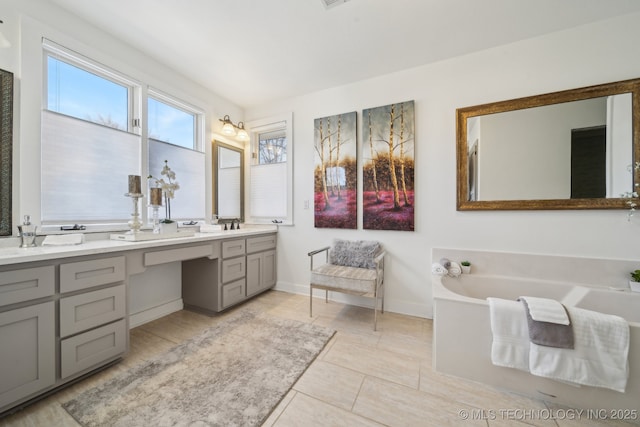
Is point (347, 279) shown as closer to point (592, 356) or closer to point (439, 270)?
point (439, 270)

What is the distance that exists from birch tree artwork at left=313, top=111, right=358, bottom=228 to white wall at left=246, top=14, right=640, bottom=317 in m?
0.12

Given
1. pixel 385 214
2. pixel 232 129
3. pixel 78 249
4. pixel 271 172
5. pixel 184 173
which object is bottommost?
pixel 78 249

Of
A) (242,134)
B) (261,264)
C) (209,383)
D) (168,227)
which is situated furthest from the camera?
(242,134)

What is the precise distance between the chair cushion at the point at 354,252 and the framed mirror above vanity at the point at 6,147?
2.67 m

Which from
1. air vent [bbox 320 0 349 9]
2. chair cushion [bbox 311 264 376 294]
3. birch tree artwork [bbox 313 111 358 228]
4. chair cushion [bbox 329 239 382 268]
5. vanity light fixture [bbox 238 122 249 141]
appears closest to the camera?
air vent [bbox 320 0 349 9]

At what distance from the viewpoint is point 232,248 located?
2549 mm

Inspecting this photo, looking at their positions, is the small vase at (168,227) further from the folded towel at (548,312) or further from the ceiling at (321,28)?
the folded towel at (548,312)

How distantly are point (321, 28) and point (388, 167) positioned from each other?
1.48m

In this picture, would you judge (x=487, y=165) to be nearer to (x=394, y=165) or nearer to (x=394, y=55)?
(x=394, y=165)

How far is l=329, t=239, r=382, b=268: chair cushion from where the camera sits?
259 centimetres

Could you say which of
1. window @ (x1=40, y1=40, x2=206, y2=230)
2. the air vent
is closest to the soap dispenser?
window @ (x1=40, y1=40, x2=206, y2=230)

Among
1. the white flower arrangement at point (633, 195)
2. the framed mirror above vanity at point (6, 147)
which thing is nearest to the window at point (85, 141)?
the framed mirror above vanity at point (6, 147)

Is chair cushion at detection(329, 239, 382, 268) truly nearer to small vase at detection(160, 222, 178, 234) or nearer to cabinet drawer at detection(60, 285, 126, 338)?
small vase at detection(160, 222, 178, 234)

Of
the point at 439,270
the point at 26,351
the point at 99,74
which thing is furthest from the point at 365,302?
the point at 99,74
